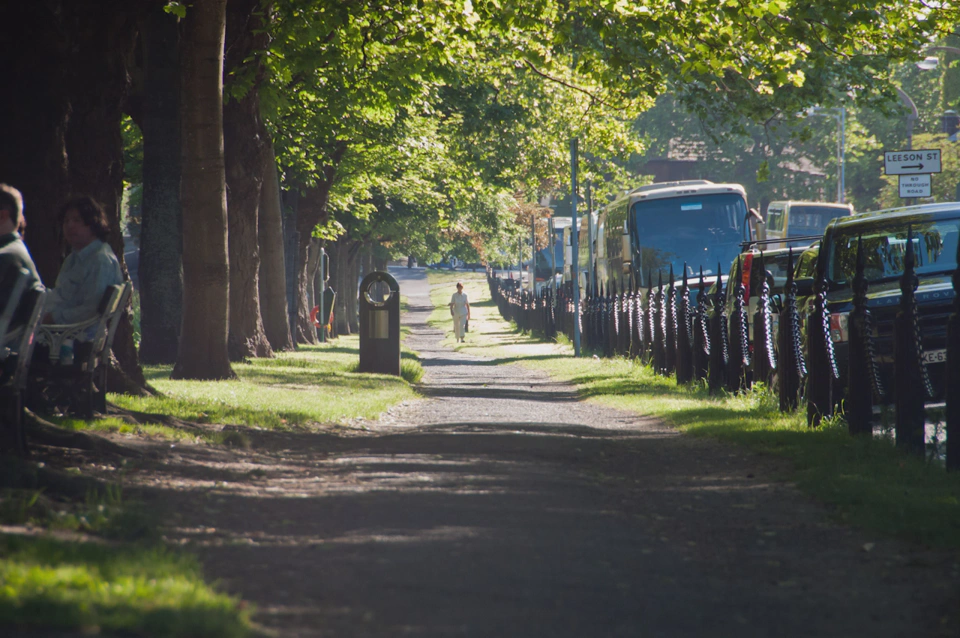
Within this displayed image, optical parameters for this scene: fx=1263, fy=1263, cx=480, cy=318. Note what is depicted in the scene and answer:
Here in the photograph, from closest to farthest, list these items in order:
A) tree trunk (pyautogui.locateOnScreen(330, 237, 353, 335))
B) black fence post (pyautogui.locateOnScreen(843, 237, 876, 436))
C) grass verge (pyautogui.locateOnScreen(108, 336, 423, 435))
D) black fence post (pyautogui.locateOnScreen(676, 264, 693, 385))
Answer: black fence post (pyautogui.locateOnScreen(843, 237, 876, 436))
grass verge (pyautogui.locateOnScreen(108, 336, 423, 435))
black fence post (pyautogui.locateOnScreen(676, 264, 693, 385))
tree trunk (pyautogui.locateOnScreen(330, 237, 353, 335))

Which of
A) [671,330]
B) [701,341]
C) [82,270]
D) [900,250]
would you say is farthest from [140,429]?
[671,330]

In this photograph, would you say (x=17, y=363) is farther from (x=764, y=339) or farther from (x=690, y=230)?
(x=690, y=230)

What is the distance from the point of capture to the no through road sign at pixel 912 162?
19.8 metres

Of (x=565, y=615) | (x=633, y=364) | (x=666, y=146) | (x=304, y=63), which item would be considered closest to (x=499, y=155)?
(x=633, y=364)

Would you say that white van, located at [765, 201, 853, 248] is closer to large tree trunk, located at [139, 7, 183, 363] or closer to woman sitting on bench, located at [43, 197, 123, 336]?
large tree trunk, located at [139, 7, 183, 363]

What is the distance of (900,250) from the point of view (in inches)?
514

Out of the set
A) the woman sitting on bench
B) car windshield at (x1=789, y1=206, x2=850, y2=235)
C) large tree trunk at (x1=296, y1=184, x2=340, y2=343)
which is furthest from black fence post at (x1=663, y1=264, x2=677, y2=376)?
car windshield at (x1=789, y1=206, x2=850, y2=235)

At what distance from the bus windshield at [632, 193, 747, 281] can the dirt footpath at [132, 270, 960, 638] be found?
19.6 metres

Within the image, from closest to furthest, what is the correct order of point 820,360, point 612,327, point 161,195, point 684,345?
point 820,360
point 161,195
point 684,345
point 612,327

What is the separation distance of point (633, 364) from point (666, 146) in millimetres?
62190

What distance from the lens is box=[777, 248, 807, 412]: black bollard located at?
1148 cm

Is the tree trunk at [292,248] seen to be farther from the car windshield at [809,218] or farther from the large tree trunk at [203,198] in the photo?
the car windshield at [809,218]

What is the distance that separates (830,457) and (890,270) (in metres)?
4.72

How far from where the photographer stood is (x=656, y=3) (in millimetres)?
15453
